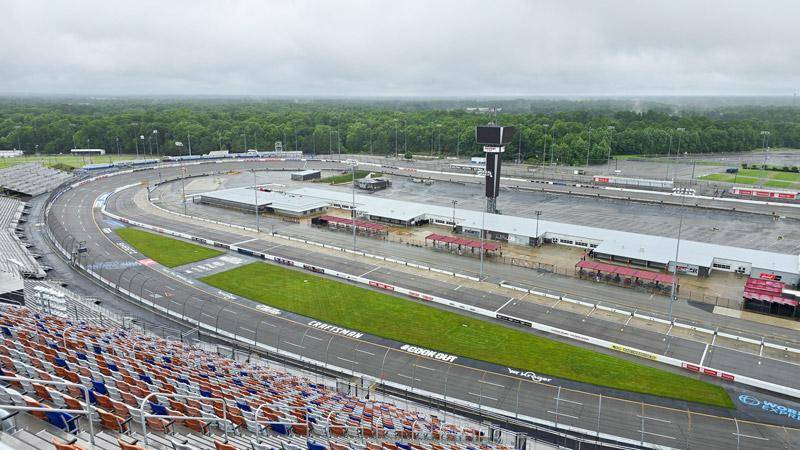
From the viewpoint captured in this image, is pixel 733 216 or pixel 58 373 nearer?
pixel 58 373

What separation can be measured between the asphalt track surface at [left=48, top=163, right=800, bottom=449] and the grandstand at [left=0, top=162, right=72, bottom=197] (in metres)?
68.0

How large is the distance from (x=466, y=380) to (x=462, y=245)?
38917mm

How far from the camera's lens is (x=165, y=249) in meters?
79.1

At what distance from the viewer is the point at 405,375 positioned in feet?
145

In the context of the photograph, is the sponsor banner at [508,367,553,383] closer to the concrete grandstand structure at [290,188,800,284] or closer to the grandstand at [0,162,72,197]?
the concrete grandstand structure at [290,188,800,284]

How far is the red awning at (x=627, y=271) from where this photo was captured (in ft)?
215

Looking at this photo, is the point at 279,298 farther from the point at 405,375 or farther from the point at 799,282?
the point at 799,282

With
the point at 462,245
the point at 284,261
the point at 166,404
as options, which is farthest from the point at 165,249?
the point at 166,404

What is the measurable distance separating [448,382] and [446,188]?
95011 mm

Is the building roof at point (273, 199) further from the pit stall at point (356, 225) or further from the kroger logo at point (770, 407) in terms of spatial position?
the kroger logo at point (770, 407)

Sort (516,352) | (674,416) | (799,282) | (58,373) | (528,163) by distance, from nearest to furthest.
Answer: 1. (58,373)
2. (674,416)
3. (516,352)
4. (799,282)
5. (528,163)

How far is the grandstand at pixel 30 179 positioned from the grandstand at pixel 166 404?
95346mm

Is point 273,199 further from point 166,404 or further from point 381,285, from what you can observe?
point 166,404

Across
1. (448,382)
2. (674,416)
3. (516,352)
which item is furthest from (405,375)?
(674,416)
